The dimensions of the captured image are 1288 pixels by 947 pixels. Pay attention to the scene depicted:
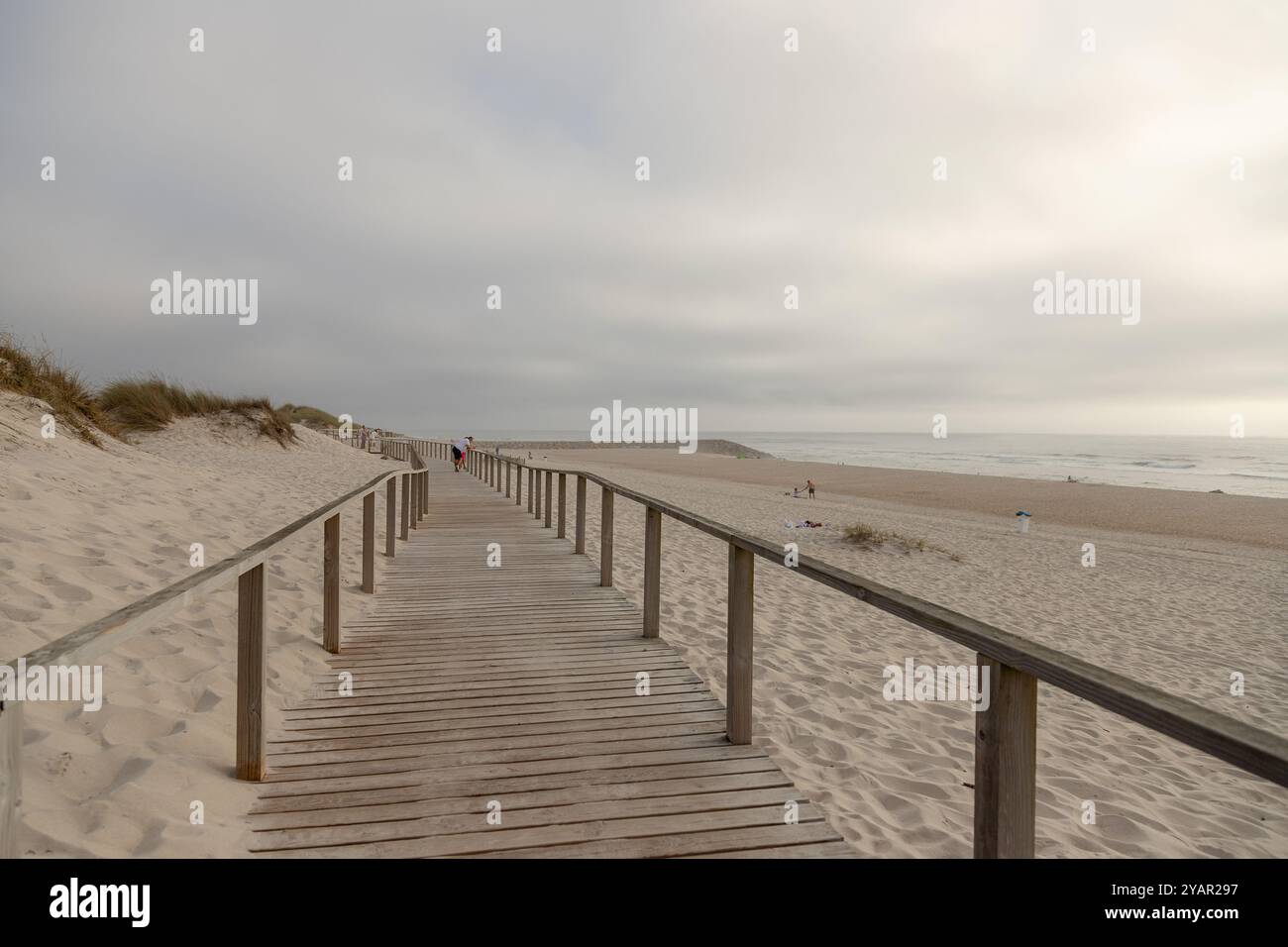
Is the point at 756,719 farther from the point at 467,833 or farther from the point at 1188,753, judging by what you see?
the point at 1188,753

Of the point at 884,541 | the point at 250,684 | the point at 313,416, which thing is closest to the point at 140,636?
the point at 250,684

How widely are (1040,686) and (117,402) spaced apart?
22564mm

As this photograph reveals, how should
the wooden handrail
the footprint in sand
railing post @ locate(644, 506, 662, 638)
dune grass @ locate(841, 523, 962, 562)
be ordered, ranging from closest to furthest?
1. the wooden handrail
2. the footprint in sand
3. railing post @ locate(644, 506, 662, 638)
4. dune grass @ locate(841, 523, 962, 562)

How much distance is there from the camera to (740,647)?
3215 mm

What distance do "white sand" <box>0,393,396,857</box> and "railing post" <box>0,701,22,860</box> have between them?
2.57 feet

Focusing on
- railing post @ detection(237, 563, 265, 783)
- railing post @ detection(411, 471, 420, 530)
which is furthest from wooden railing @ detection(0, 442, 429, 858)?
railing post @ detection(411, 471, 420, 530)

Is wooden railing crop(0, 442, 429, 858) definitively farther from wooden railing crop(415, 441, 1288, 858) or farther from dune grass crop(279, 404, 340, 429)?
dune grass crop(279, 404, 340, 429)

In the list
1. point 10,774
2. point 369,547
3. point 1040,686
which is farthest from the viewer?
point 369,547

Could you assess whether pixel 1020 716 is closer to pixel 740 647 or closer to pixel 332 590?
pixel 740 647

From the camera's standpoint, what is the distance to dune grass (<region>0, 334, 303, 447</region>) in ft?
27.4

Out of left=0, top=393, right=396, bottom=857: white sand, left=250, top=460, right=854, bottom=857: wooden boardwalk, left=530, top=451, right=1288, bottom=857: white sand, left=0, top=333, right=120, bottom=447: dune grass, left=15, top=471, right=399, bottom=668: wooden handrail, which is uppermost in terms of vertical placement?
left=0, top=333, right=120, bottom=447: dune grass
